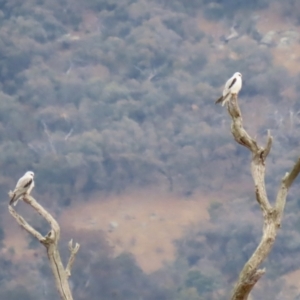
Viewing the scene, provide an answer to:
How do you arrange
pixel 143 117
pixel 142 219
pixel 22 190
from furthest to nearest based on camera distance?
1. pixel 143 117
2. pixel 142 219
3. pixel 22 190

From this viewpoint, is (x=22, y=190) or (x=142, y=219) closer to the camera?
(x=22, y=190)

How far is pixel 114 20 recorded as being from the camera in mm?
38250

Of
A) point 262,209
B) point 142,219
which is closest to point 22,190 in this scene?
point 262,209

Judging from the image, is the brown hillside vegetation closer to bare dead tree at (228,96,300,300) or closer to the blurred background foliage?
the blurred background foliage

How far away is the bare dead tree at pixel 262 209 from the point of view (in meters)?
5.00

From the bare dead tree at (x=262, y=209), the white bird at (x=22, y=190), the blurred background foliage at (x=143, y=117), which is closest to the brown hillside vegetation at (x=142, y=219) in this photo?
the blurred background foliage at (x=143, y=117)

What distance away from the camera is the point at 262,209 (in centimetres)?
525

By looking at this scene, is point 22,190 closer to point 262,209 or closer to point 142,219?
point 262,209

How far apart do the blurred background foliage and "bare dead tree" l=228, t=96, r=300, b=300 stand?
21909 mm

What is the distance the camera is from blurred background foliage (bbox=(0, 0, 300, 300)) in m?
27.9

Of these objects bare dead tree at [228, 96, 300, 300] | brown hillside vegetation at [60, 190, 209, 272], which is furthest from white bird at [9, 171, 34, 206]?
brown hillside vegetation at [60, 190, 209, 272]

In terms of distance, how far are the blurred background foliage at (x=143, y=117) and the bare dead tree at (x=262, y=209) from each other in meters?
21.9

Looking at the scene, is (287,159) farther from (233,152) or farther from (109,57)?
(109,57)

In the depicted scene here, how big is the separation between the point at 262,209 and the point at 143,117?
2902 cm
